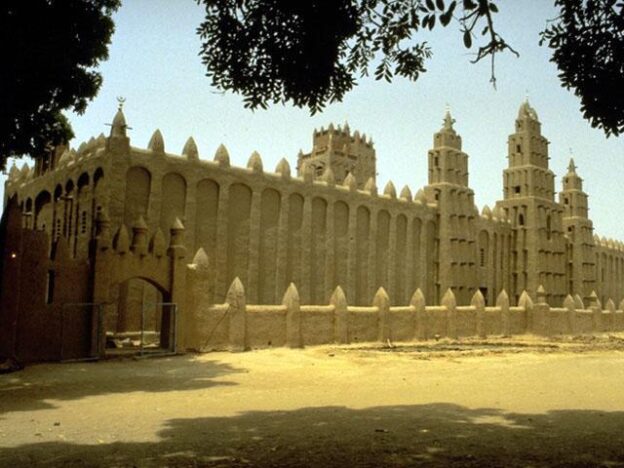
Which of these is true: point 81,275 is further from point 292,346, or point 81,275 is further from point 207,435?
point 207,435

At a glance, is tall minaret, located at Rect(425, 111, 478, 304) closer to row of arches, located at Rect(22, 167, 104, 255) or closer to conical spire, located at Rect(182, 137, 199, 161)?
conical spire, located at Rect(182, 137, 199, 161)

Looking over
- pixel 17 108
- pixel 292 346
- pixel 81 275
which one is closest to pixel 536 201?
pixel 292 346

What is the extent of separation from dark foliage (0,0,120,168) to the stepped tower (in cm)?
4812

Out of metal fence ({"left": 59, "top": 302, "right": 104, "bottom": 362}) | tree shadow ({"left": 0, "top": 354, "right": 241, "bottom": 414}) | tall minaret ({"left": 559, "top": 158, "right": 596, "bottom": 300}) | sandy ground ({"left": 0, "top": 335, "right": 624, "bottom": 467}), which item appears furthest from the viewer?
tall minaret ({"left": 559, "top": 158, "right": 596, "bottom": 300})

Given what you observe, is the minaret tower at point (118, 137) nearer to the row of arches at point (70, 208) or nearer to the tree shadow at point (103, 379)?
the row of arches at point (70, 208)

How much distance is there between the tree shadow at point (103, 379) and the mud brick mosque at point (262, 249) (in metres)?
1.69

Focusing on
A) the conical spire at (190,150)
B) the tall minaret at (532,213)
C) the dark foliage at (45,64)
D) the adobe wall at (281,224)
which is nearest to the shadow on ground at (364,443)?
the dark foliage at (45,64)

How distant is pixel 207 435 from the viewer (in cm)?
1053

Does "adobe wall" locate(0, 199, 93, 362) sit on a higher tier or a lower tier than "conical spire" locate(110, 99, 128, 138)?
lower

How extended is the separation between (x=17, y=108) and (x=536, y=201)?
45.2 meters

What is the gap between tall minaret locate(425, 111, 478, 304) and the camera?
4728cm

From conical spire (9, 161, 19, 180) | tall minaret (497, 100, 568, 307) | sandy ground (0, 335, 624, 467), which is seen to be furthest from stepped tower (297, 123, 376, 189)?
sandy ground (0, 335, 624, 467)

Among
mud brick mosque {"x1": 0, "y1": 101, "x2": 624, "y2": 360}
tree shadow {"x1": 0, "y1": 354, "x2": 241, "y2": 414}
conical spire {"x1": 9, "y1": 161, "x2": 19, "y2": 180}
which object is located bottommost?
tree shadow {"x1": 0, "y1": 354, "x2": 241, "y2": 414}

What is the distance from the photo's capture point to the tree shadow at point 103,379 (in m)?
15.0
